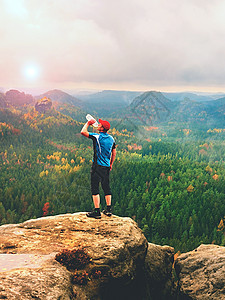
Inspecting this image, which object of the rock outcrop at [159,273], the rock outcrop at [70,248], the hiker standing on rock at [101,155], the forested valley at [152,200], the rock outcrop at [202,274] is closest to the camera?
the rock outcrop at [70,248]

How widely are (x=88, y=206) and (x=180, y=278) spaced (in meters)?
104

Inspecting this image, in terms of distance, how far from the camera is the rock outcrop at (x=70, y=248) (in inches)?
368

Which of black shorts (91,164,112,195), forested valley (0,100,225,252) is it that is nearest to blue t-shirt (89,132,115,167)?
black shorts (91,164,112,195)

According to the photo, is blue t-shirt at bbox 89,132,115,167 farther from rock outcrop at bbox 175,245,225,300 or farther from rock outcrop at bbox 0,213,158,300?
rock outcrop at bbox 175,245,225,300

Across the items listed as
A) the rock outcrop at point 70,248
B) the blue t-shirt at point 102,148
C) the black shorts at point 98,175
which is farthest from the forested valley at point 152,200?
the blue t-shirt at point 102,148

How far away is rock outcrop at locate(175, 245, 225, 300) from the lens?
52.6 feet

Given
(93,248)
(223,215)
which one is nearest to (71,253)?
(93,248)

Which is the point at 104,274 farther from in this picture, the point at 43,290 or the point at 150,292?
the point at 150,292

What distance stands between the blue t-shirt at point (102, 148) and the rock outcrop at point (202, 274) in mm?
11291

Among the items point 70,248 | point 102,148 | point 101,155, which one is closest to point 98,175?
point 101,155

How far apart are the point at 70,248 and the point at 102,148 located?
20.3 feet

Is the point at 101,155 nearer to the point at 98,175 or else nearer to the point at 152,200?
the point at 98,175

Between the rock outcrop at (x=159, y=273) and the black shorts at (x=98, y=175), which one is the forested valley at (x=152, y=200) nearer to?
the rock outcrop at (x=159, y=273)

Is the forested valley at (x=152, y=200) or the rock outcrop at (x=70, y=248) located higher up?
the rock outcrop at (x=70, y=248)
